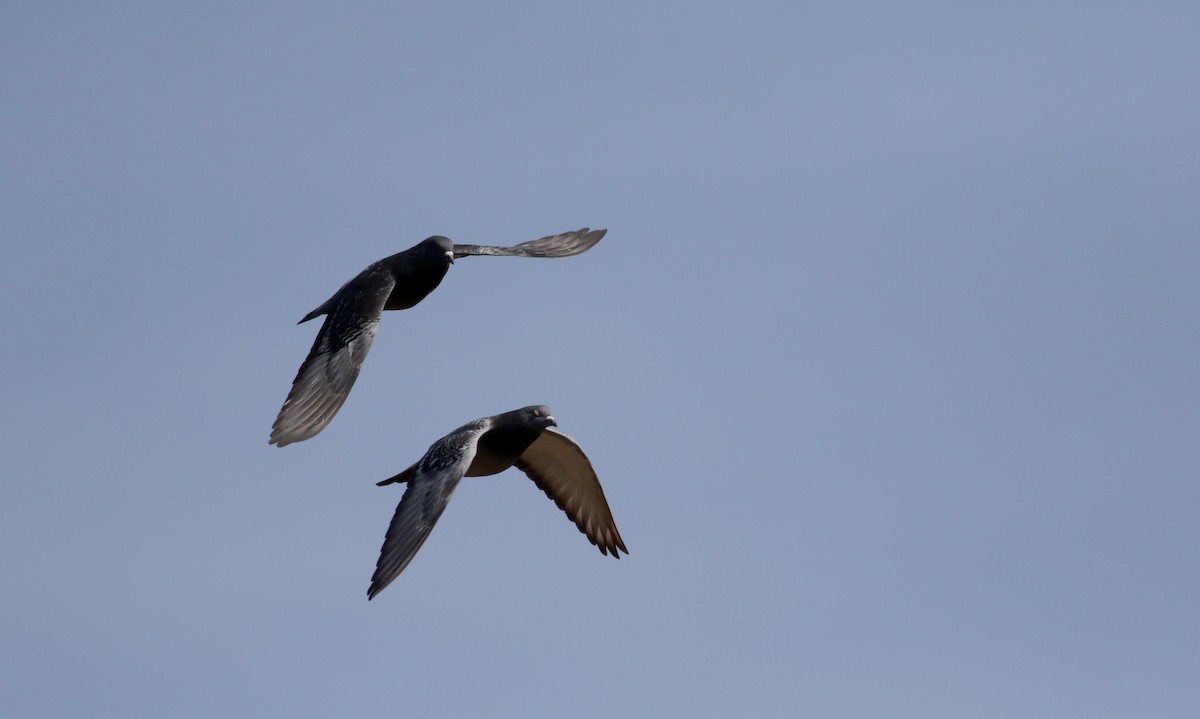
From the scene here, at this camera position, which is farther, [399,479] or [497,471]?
[497,471]

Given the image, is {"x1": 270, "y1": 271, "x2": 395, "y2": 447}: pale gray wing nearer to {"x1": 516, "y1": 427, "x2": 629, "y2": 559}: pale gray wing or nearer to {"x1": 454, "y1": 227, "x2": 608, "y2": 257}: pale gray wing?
{"x1": 454, "y1": 227, "x2": 608, "y2": 257}: pale gray wing

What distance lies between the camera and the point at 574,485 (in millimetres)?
30719

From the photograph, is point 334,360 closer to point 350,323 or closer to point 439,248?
point 350,323

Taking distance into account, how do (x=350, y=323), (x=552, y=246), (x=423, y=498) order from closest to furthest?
(x=423, y=498)
(x=350, y=323)
(x=552, y=246)

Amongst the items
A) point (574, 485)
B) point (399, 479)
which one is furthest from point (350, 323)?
point (574, 485)

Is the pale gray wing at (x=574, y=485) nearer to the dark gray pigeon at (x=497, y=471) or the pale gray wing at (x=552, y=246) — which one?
the dark gray pigeon at (x=497, y=471)

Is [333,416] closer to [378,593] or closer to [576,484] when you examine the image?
[378,593]

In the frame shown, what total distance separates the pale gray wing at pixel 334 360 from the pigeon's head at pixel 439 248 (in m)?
0.79

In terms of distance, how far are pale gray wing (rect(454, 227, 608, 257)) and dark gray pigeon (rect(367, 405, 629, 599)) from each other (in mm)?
3314

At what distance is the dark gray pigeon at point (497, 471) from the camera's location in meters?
24.8

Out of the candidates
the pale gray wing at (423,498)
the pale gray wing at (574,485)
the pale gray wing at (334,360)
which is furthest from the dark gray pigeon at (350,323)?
the pale gray wing at (574,485)

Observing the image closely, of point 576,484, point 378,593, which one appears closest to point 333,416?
point 378,593

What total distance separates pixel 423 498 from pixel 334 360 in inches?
112

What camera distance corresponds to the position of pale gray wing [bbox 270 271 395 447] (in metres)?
25.9
